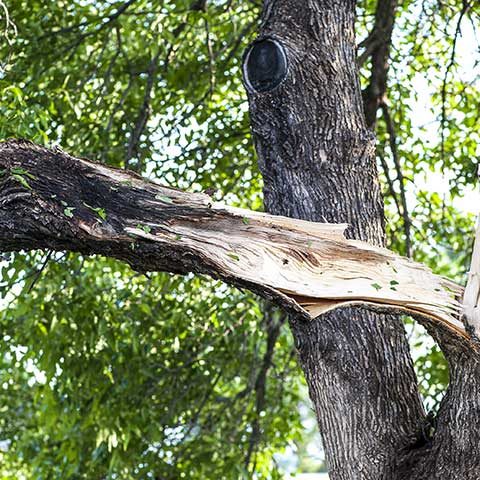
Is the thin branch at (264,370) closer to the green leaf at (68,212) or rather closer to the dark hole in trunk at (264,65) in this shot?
the dark hole in trunk at (264,65)

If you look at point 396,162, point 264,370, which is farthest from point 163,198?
point 264,370

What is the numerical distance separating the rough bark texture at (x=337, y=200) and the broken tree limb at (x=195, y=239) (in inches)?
15.6

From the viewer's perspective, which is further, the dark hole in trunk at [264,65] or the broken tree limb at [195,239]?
the dark hole in trunk at [264,65]

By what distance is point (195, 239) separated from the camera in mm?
2111

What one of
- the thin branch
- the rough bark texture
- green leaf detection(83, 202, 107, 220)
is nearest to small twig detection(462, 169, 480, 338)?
the rough bark texture

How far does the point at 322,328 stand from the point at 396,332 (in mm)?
216

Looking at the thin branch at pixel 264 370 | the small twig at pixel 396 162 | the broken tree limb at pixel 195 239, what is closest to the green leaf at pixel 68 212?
the broken tree limb at pixel 195 239

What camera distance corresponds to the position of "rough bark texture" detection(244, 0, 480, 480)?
250cm

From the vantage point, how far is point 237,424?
185 inches

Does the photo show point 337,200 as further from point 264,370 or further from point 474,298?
point 264,370

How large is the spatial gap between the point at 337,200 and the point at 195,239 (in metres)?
0.69

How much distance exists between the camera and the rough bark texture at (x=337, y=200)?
2.50 m

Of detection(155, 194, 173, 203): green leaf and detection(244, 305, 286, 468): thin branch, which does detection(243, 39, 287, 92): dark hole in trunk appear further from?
detection(244, 305, 286, 468): thin branch

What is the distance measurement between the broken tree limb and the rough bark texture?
15.6 inches
